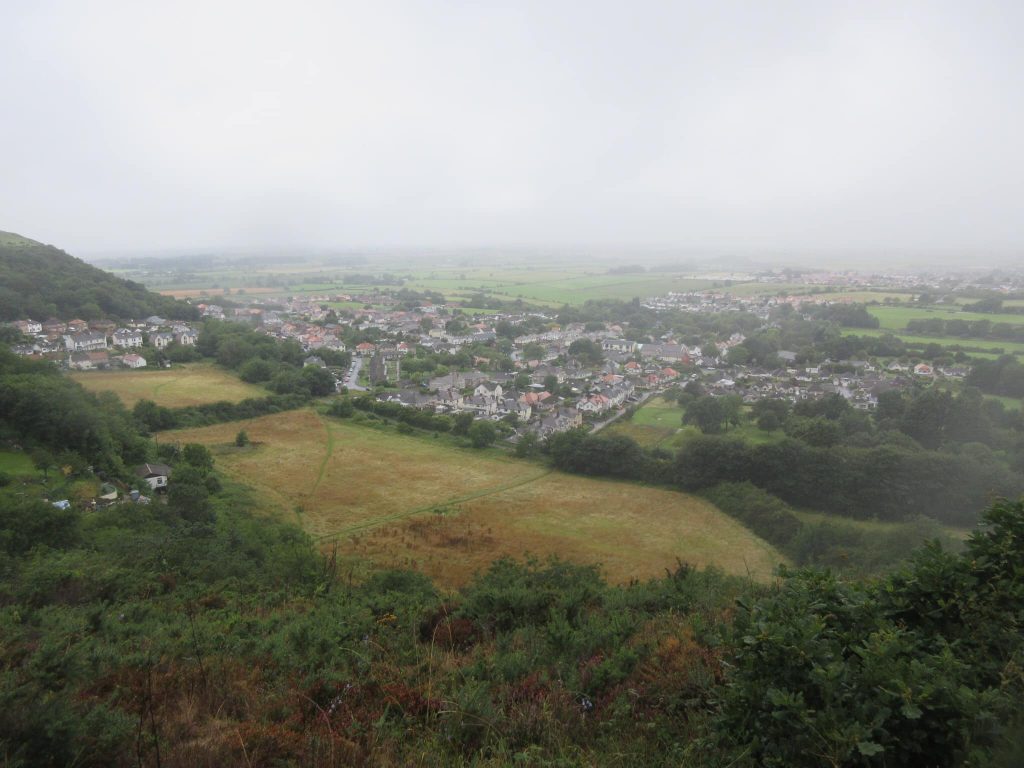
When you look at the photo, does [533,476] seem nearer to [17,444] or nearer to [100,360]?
[17,444]

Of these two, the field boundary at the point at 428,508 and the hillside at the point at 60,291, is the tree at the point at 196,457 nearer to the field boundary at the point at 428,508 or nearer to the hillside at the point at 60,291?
the field boundary at the point at 428,508

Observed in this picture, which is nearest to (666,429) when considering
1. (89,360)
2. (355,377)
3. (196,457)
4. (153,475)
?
(196,457)

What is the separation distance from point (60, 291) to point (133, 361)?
1001 centimetres

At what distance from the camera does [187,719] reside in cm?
312

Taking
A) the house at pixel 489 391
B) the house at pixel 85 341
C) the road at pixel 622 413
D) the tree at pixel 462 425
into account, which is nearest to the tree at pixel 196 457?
the tree at pixel 462 425

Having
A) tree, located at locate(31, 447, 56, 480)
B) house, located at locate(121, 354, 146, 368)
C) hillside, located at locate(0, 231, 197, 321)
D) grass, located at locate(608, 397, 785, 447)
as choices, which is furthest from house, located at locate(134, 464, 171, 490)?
hillside, located at locate(0, 231, 197, 321)

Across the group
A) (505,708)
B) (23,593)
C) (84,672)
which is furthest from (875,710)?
(23,593)

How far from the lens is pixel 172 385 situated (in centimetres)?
2373

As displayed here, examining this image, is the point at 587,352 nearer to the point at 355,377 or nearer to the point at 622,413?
the point at 622,413

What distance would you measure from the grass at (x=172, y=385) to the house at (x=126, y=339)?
416 cm

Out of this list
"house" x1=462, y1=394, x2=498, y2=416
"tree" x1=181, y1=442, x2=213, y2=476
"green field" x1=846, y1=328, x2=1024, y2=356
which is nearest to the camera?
"tree" x1=181, y1=442, x2=213, y2=476

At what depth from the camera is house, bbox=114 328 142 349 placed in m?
29.0

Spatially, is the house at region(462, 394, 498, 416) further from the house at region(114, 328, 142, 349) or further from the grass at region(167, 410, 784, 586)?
the house at region(114, 328, 142, 349)

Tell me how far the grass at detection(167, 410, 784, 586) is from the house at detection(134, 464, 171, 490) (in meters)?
2.15
